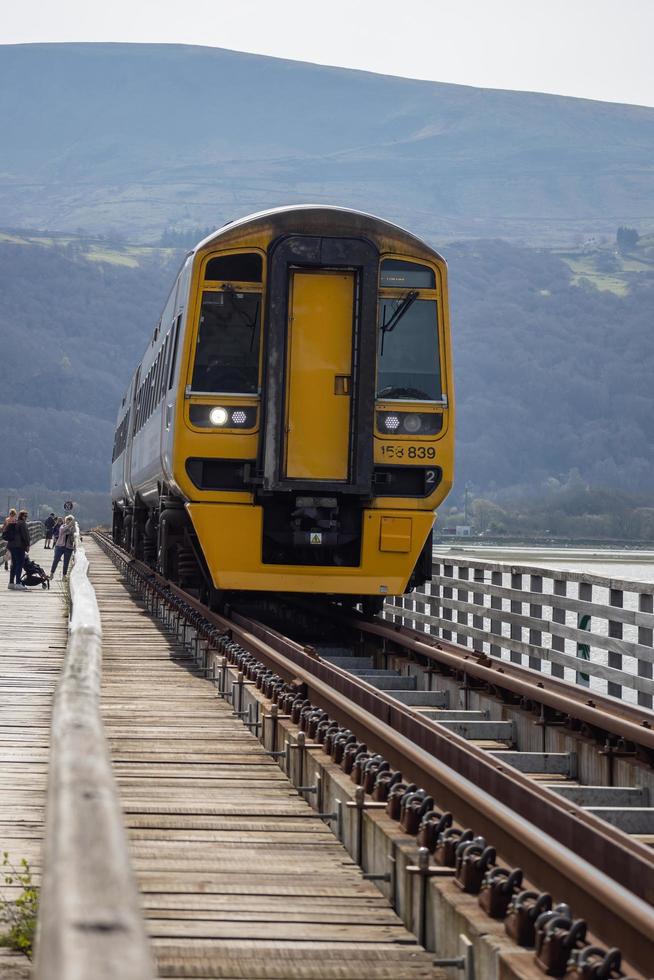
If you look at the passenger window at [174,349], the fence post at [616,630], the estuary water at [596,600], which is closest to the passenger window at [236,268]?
the passenger window at [174,349]

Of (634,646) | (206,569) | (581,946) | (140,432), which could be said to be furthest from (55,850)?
(140,432)

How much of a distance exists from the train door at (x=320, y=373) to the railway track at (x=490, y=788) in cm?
182

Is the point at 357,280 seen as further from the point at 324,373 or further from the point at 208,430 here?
the point at 208,430

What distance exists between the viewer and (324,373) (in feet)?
43.2

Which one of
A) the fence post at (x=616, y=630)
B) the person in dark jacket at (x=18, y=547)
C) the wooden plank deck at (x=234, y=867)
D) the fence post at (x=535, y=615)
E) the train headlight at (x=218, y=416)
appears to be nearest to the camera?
the wooden plank deck at (x=234, y=867)

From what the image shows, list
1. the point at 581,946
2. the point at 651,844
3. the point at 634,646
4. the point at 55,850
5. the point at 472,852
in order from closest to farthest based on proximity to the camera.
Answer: the point at 55,850 → the point at 581,946 → the point at 472,852 → the point at 651,844 → the point at 634,646

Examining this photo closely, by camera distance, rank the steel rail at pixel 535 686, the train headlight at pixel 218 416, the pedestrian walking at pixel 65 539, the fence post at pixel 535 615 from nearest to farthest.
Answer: the steel rail at pixel 535 686, the train headlight at pixel 218 416, the fence post at pixel 535 615, the pedestrian walking at pixel 65 539

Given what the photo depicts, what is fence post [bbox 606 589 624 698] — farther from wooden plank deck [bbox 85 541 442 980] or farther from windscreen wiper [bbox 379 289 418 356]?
wooden plank deck [bbox 85 541 442 980]

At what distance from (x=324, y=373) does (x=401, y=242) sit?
1.45 m

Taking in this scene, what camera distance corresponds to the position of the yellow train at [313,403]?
13.1m

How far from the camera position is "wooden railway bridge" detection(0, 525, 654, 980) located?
3.54 metres

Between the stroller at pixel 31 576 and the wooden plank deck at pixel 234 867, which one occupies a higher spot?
the stroller at pixel 31 576

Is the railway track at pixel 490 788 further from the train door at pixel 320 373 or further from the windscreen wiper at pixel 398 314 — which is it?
the windscreen wiper at pixel 398 314

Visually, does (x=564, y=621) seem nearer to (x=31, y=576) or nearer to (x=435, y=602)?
(x=435, y=602)
